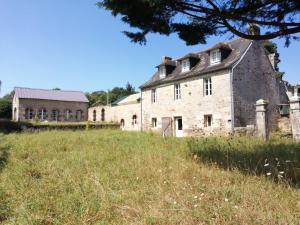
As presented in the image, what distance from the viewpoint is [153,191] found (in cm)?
467

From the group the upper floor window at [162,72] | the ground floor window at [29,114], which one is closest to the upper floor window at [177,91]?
the upper floor window at [162,72]

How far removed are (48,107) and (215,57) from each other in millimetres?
27570

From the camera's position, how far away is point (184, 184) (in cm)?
492

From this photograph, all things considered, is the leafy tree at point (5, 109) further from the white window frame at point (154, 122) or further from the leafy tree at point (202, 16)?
the leafy tree at point (202, 16)

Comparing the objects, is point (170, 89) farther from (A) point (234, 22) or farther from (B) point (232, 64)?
(A) point (234, 22)

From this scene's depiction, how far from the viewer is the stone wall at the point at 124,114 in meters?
30.9

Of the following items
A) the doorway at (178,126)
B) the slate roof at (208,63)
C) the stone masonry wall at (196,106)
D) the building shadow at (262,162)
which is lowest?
the building shadow at (262,162)

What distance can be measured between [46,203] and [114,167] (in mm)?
2303

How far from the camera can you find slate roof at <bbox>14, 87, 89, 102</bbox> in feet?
127

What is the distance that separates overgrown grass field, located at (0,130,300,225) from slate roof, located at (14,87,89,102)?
3437 cm

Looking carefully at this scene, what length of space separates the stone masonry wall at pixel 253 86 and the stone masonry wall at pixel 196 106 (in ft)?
2.42

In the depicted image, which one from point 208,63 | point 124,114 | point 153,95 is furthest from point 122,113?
point 208,63

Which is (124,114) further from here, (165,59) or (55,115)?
(55,115)

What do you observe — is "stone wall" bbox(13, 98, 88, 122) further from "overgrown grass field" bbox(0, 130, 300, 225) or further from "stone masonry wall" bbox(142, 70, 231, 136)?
"overgrown grass field" bbox(0, 130, 300, 225)
